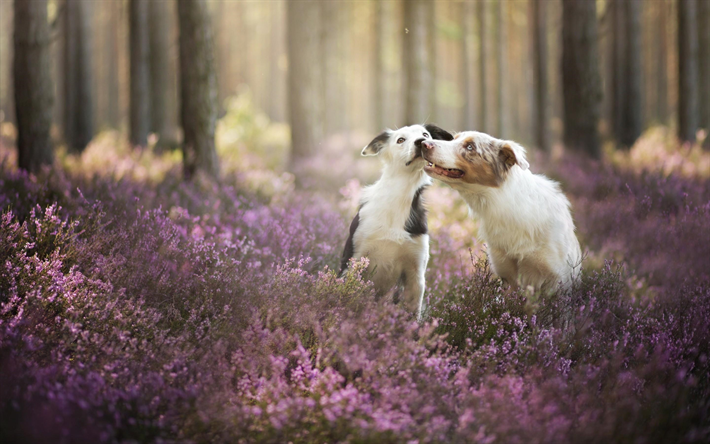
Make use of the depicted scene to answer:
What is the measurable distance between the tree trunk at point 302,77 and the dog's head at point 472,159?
9.61m

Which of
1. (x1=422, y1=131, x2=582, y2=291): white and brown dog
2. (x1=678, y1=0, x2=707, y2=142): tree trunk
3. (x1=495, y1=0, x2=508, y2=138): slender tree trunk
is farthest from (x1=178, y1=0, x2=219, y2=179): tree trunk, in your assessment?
(x1=495, y1=0, x2=508, y2=138): slender tree trunk

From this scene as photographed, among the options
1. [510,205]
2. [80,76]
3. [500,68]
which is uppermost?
[80,76]

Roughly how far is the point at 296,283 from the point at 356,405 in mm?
1453

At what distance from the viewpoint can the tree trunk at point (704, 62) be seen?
48.0 ft

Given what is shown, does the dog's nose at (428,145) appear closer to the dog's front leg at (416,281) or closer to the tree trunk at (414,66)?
the dog's front leg at (416,281)

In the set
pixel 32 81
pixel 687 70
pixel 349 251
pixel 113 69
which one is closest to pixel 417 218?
pixel 349 251

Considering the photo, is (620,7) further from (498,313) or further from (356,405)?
(356,405)

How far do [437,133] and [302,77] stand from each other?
9.50 m

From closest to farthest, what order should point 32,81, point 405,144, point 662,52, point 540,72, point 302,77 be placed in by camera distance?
point 405,144, point 32,81, point 302,77, point 540,72, point 662,52

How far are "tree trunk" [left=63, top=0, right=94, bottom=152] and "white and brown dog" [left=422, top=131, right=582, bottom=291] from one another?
1225 centimetres

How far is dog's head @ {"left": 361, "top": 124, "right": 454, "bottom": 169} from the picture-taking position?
4.23 metres

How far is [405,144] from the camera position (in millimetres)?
4305

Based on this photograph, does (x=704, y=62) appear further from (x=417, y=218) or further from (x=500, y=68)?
(x=417, y=218)

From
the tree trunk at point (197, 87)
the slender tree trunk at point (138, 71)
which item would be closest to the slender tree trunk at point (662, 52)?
the slender tree trunk at point (138, 71)
